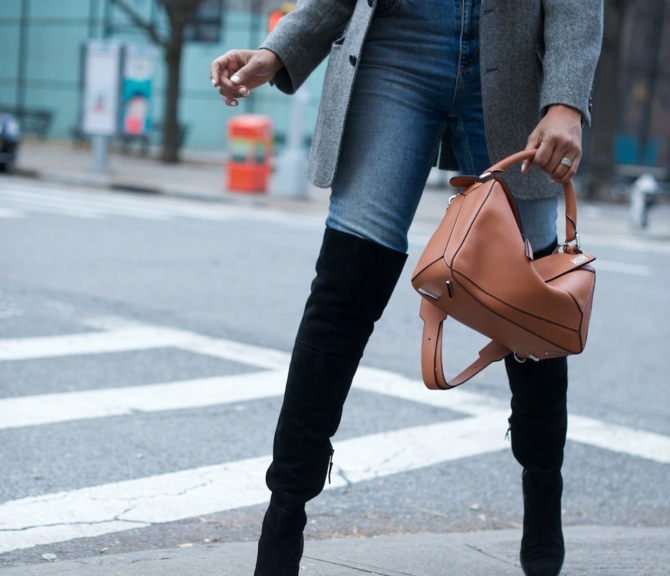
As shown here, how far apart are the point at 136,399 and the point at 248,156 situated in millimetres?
14446

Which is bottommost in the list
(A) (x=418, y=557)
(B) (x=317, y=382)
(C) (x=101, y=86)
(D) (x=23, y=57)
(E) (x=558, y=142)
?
(A) (x=418, y=557)

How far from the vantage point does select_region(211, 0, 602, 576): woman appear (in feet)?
7.16

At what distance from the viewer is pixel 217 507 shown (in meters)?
3.17

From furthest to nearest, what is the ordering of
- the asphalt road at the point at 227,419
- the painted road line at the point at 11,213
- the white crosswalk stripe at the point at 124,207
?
1. the white crosswalk stripe at the point at 124,207
2. the painted road line at the point at 11,213
3. the asphalt road at the point at 227,419

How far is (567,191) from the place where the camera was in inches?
89.0

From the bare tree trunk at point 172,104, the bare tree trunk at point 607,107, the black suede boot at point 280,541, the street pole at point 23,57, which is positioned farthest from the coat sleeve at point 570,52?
the street pole at point 23,57

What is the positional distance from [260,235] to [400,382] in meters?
6.72

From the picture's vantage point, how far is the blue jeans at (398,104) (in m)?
2.22

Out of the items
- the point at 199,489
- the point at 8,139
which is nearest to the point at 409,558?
the point at 199,489

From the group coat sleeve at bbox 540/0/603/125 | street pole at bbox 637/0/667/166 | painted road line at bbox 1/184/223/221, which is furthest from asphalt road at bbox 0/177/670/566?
street pole at bbox 637/0/667/166

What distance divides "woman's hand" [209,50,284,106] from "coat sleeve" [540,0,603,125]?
59 cm

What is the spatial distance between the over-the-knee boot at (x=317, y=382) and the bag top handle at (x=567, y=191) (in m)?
0.30

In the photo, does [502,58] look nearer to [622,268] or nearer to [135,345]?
[135,345]

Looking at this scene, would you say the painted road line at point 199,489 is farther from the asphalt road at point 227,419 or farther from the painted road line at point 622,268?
the painted road line at point 622,268
